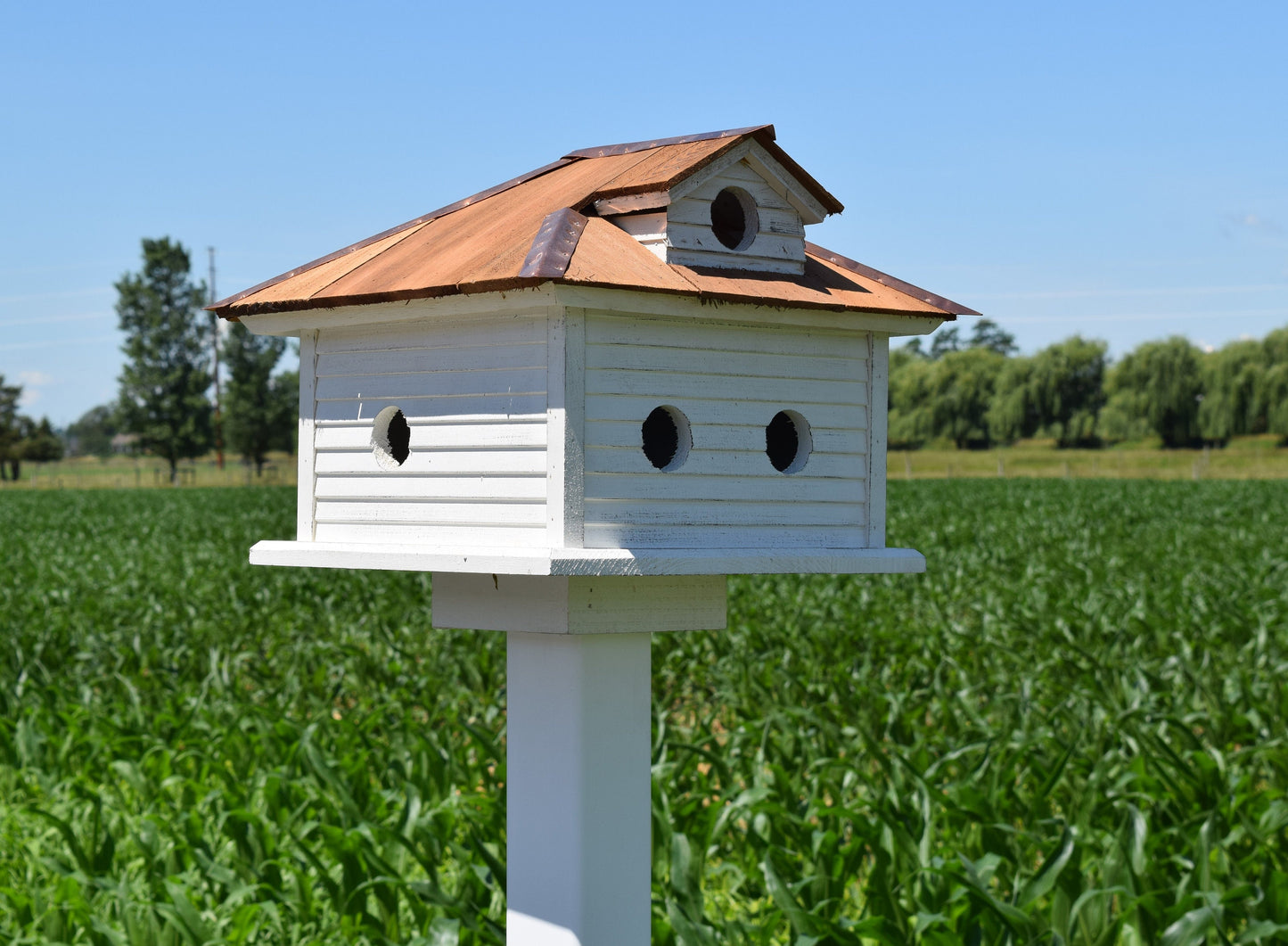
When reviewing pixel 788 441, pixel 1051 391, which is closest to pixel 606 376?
pixel 788 441

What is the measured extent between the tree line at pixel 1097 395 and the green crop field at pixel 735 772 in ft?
192

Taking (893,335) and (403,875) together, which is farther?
(403,875)

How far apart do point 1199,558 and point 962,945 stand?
11.4 metres

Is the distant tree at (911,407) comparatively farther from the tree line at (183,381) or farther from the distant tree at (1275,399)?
the tree line at (183,381)

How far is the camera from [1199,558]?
1365cm

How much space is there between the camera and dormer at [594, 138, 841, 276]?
2098 millimetres

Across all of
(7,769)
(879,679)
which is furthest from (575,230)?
(879,679)

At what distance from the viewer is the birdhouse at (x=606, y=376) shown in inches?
78.2

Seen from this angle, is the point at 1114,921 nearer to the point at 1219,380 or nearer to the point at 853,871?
the point at 853,871

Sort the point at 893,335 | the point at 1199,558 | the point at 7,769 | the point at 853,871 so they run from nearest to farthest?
the point at 893,335, the point at 853,871, the point at 7,769, the point at 1199,558

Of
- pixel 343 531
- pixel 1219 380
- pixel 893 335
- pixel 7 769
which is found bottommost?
pixel 7 769

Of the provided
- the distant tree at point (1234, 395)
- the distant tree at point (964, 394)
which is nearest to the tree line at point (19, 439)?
the distant tree at point (964, 394)

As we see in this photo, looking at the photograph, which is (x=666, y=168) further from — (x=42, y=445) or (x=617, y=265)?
(x=42, y=445)

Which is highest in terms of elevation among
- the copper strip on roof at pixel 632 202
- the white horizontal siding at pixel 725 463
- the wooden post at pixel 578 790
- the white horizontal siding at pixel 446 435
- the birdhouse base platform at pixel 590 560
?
the copper strip on roof at pixel 632 202
